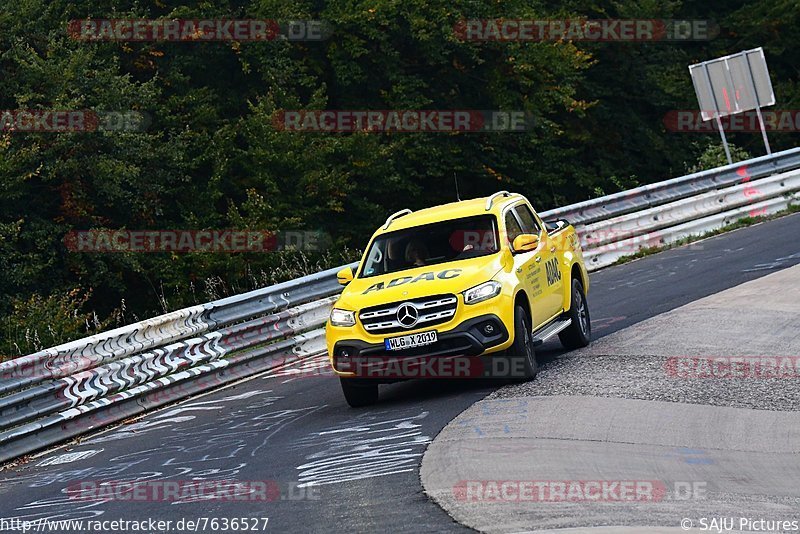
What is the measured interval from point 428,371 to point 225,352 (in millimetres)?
4217

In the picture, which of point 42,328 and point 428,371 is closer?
point 428,371

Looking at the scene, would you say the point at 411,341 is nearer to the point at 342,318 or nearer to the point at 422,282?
the point at 422,282

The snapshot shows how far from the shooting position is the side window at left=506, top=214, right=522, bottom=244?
13.0m

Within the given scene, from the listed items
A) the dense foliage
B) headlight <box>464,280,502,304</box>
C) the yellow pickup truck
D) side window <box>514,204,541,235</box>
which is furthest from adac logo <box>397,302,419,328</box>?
the dense foliage

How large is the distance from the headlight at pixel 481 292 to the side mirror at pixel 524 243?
2.41 ft

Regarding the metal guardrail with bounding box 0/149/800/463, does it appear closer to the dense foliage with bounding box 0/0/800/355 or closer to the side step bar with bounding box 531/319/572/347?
the side step bar with bounding box 531/319/572/347

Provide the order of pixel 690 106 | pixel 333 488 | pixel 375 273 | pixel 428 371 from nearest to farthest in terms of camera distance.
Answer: pixel 333 488 → pixel 428 371 → pixel 375 273 → pixel 690 106

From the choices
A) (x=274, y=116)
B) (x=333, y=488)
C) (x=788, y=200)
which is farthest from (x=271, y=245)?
(x=333, y=488)

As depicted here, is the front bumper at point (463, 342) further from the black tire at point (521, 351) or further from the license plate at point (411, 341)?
the black tire at point (521, 351)

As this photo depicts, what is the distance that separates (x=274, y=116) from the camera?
3119 centimetres

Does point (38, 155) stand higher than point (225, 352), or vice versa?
point (38, 155)

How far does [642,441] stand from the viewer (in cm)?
945

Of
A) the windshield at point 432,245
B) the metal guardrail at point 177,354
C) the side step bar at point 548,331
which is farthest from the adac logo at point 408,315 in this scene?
the metal guardrail at point 177,354

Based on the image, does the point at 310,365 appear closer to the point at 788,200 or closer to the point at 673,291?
the point at 673,291
